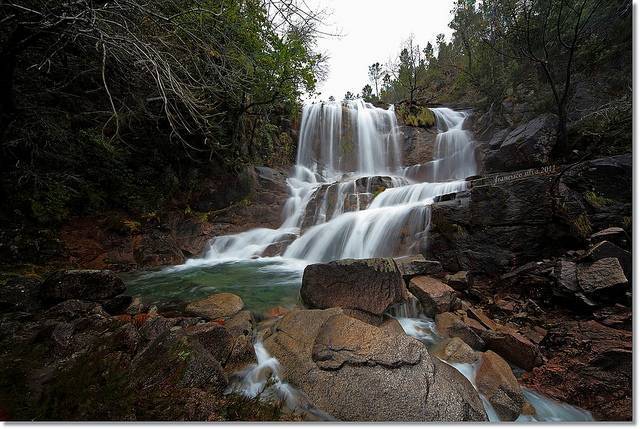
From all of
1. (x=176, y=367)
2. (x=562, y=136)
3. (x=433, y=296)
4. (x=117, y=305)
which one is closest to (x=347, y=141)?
(x=562, y=136)

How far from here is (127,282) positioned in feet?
17.1

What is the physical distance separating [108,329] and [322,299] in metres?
2.38

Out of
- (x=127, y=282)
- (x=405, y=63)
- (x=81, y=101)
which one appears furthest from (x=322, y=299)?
(x=405, y=63)

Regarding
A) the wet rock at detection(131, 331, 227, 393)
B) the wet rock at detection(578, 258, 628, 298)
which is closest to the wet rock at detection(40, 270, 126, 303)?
the wet rock at detection(131, 331, 227, 393)

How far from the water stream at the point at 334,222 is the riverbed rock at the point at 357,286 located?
1.88ft

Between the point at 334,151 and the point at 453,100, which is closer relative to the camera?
the point at 334,151

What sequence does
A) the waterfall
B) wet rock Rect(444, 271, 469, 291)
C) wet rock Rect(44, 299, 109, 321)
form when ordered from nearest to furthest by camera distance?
wet rock Rect(44, 299, 109, 321), wet rock Rect(444, 271, 469, 291), the waterfall

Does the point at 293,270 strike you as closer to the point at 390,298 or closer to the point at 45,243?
the point at 390,298

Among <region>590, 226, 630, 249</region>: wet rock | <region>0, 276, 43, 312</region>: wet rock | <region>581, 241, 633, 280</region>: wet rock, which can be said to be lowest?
<region>0, 276, 43, 312</region>: wet rock

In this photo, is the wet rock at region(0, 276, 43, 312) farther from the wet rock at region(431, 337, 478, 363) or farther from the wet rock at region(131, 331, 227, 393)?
the wet rock at region(431, 337, 478, 363)

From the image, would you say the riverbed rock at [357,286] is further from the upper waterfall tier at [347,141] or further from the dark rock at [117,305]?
the upper waterfall tier at [347,141]

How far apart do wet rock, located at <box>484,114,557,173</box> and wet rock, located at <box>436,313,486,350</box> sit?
677cm

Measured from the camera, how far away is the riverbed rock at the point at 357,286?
11.0ft

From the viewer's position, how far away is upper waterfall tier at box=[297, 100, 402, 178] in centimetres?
1569
